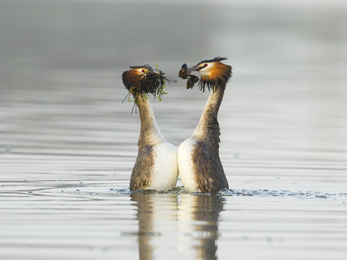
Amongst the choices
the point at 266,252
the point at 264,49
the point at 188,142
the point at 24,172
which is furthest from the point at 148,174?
the point at 264,49

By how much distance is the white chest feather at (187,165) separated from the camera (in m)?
11.2

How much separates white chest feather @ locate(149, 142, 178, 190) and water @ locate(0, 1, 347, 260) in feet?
0.56

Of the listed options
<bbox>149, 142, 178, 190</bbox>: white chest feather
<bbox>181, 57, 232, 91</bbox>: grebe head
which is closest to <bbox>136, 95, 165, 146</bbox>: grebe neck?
<bbox>149, 142, 178, 190</bbox>: white chest feather

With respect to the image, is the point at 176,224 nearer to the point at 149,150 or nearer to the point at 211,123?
the point at 149,150

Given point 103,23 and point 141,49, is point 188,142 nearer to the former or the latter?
point 141,49

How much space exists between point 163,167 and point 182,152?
0.34 meters

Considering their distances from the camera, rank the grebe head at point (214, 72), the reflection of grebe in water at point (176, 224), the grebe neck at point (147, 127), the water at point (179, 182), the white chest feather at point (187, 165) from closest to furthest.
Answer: the reflection of grebe in water at point (176, 224), the water at point (179, 182), the white chest feather at point (187, 165), the grebe neck at point (147, 127), the grebe head at point (214, 72)

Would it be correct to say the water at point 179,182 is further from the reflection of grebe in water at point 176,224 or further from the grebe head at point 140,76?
the grebe head at point 140,76

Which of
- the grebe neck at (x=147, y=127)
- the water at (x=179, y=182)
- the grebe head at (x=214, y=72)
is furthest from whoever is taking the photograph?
the grebe head at (x=214, y=72)

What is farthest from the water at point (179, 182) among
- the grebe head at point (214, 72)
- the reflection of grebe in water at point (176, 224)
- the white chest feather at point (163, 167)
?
the grebe head at point (214, 72)

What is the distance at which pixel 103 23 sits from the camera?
74.2m

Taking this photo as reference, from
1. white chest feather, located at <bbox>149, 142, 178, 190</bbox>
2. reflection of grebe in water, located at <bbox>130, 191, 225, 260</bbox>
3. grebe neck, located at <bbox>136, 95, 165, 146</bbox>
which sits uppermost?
grebe neck, located at <bbox>136, 95, 165, 146</bbox>

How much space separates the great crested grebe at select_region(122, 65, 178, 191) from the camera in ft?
37.1

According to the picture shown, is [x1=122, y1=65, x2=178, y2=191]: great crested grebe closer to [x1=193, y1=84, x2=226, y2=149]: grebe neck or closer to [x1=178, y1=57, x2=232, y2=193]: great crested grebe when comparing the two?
[x1=178, y1=57, x2=232, y2=193]: great crested grebe
